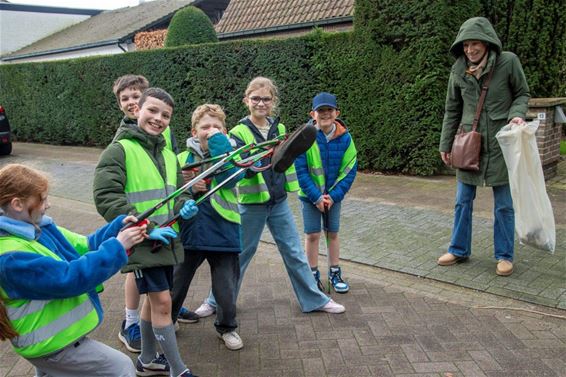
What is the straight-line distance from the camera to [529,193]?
4094mm

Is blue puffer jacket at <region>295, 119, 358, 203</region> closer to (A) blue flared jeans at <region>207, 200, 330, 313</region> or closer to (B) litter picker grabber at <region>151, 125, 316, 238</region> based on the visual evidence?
(A) blue flared jeans at <region>207, 200, 330, 313</region>

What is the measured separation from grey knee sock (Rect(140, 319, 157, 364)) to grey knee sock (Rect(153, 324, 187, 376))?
203 millimetres

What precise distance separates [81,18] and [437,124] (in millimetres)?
30046

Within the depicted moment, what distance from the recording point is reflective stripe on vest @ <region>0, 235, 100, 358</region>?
6.69 feet

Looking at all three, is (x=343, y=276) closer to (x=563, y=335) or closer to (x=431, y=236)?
(x=431, y=236)

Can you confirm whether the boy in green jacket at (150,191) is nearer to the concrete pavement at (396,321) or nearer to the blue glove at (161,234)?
the blue glove at (161,234)

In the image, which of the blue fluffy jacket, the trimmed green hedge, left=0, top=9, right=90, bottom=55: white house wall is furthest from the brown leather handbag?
left=0, top=9, right=90, bottom=55: white house wall

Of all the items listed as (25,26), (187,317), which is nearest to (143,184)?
(187,317)

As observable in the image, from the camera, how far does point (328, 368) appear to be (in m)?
3.16

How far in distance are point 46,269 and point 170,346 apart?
3.64 ft

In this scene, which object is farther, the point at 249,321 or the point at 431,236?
the point at 431,236

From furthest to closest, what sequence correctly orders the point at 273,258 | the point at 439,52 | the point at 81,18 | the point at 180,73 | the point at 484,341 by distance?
the point at 81,18, the point at 180,73, the point at 439,52, the point at 273,258, the point at 484,341

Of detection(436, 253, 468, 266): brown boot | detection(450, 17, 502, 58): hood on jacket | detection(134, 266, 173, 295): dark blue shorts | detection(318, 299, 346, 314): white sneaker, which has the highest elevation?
detection(450, 17, 502, 58): hood on jacket

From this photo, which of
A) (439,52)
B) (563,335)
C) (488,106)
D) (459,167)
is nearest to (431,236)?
(459,167)
